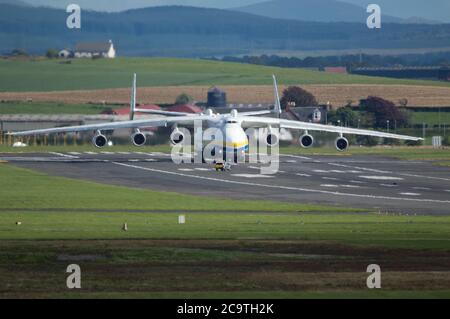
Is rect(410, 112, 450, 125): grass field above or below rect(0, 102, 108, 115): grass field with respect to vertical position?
below

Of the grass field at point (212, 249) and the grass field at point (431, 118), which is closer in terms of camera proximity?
the grass field at point (212, 249)

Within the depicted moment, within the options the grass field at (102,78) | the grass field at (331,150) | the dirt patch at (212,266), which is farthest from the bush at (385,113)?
the dirt patch at (212,266)

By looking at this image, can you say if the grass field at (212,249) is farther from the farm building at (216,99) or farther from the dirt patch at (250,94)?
the dirt patch at (250,94)

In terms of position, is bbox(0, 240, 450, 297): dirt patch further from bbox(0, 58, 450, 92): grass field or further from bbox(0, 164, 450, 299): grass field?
bbox(0, 58, 450, 92): grass field

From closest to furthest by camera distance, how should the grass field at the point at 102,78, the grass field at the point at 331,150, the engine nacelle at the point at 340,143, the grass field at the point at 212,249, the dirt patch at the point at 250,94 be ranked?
the grass field at the point at 212,249
the engine nacelle at the point at 340,143
the grass field at the point at 331,150
the dirt patch at the point at 250,94
the grass field at the point at 102,78

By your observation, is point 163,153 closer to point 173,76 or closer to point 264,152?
point 264,152

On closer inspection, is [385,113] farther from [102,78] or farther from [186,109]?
[102,78]

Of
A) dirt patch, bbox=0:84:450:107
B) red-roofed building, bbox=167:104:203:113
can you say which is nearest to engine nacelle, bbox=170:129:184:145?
red-roofed building, bbox=167:104:203:113

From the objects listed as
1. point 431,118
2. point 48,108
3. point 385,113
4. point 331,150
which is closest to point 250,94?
point 431,118
